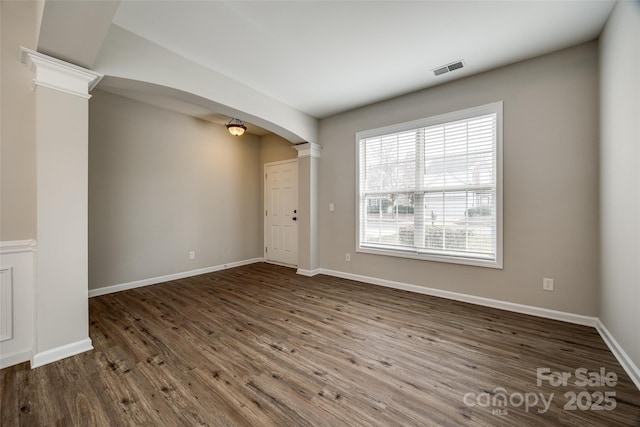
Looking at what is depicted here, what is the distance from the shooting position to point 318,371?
190 centimetres

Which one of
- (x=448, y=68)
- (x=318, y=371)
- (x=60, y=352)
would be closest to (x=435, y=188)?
(x=448, y=68)

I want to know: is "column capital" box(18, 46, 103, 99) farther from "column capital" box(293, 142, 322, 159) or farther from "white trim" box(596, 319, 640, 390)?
"white trim" box(596, 319, 640, 390)

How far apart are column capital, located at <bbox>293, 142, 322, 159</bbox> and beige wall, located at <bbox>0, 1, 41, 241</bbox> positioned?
3.24 meters

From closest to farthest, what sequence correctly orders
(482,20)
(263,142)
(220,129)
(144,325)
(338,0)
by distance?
1. (338,0)
2. (482,20)
3. (144,325)
4. (220,129)
5. (263,142)

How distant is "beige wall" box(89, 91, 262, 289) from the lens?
366cm

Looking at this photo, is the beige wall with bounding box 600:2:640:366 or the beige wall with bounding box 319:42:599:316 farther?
the beige wall with bounding box 319:42:599:316

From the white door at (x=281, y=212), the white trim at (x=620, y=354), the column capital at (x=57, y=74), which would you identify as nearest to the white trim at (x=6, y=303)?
the column capital at (x=57, y=74)

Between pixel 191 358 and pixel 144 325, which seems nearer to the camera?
pixel 191 358

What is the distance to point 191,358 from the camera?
2.07 metres

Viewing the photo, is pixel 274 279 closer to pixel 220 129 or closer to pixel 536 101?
pixel 220 129

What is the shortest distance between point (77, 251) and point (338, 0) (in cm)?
294

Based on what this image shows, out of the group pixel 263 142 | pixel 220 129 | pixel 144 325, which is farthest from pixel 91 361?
pixel 263 142

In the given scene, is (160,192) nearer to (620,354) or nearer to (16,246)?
(16,246)

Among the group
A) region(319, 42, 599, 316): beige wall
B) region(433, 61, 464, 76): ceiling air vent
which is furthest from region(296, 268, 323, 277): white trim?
region(433, 61, 464, 76): ceiling air vent
